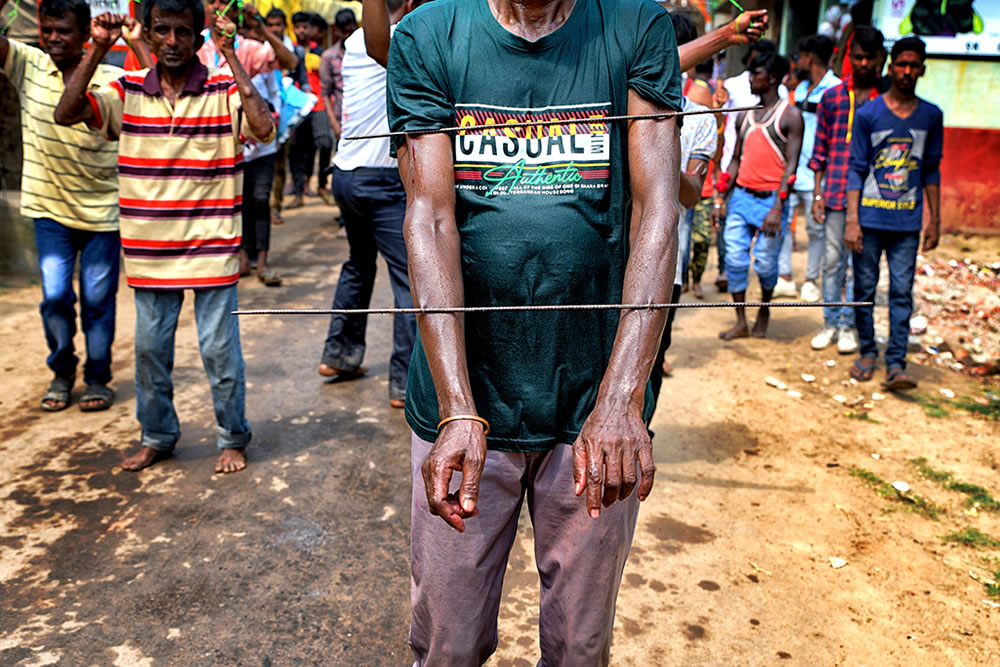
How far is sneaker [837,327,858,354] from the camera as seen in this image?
232 inches

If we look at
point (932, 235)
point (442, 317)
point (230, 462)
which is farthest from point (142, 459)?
point (932, 235)

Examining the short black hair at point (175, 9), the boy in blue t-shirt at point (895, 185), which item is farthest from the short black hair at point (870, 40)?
the short black hair at point (175, 9)

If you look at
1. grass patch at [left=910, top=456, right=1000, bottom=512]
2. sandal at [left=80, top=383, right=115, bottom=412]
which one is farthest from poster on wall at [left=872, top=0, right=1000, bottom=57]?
sandal at [left=80, top=383, right=115, bottom=412]

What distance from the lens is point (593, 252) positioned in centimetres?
181

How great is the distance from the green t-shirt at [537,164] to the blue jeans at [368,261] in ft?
8.08

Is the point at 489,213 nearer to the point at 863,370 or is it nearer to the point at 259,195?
the point at 863,370

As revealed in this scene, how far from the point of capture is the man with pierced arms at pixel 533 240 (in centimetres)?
176

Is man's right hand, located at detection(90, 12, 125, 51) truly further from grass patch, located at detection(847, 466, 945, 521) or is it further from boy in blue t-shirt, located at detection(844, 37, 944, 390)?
boy in blue t-shirt, located at detection(844, 37, 944, 390)

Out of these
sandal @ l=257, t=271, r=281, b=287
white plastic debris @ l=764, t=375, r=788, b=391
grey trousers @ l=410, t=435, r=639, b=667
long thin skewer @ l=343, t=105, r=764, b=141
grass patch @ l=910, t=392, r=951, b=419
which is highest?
long thin skewer @ l=343, t=105, r=764, b=141

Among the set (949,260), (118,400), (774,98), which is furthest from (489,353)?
(949,260)

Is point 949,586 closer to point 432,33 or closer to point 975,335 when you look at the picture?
point 432,33

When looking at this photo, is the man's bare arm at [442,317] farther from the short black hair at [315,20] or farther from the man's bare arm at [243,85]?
the short black hair at [315,20]

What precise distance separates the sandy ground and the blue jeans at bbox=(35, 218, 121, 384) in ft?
0.98

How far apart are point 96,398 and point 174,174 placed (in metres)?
1.52
